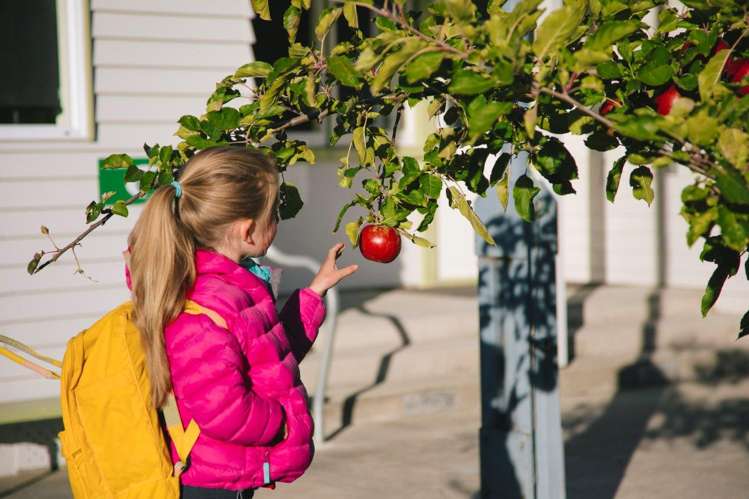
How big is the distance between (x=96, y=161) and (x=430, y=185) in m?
4.21

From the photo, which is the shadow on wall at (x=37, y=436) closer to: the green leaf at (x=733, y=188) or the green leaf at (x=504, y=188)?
the green leaf at (x=504, y=188)

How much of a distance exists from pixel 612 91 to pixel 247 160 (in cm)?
95

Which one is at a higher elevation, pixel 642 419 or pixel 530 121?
pixel 530 121

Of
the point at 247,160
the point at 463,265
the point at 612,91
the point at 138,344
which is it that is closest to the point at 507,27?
the point at 612,91

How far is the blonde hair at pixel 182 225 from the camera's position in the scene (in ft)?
8.71

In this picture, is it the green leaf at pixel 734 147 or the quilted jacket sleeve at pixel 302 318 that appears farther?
the quilted jacket sleeve at pixel 302 318

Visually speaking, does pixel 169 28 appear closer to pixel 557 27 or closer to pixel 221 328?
pixel 221 328

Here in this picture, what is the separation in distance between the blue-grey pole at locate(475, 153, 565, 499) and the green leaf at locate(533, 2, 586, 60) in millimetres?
2649

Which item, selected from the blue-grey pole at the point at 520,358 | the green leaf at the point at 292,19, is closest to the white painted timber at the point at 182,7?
the blue-grey pole at the point at 520,358

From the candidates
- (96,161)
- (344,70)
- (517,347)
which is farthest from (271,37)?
(344,70)

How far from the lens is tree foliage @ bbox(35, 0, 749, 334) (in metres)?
1.89

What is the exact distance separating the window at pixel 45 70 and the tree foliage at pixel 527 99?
11.6 ft

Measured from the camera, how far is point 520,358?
15.3 feet

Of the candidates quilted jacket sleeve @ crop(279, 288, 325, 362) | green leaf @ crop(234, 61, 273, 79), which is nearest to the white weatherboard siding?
quilted jacket sleeve @ crop(279, 288, 325, 362)
